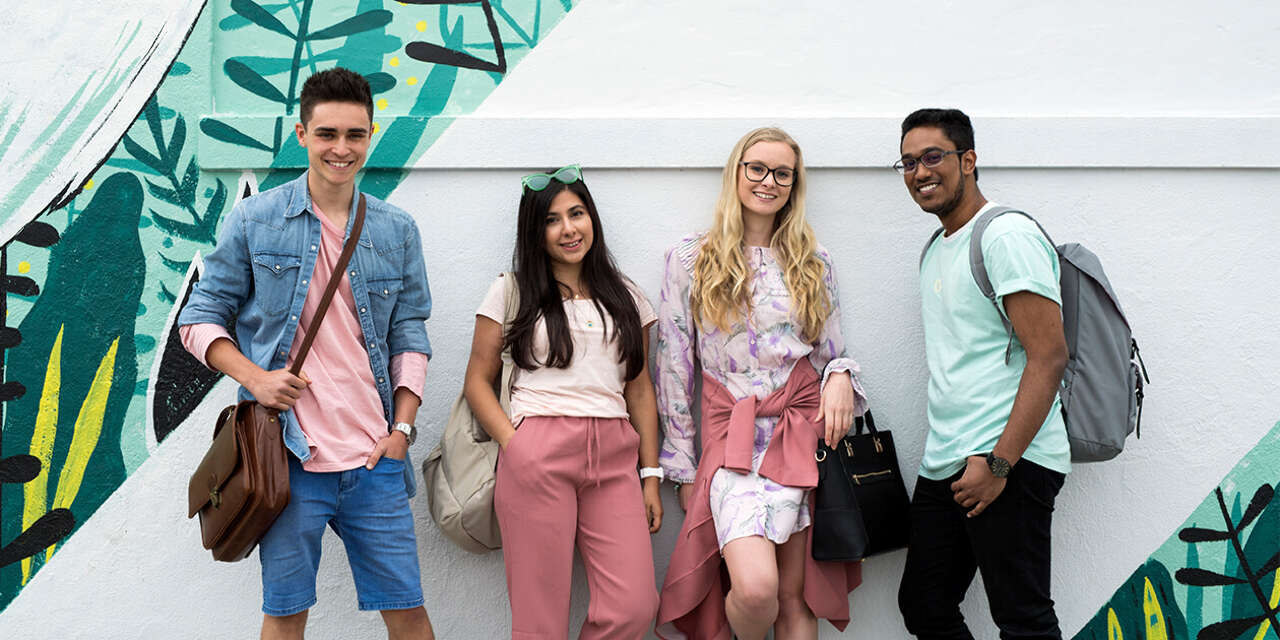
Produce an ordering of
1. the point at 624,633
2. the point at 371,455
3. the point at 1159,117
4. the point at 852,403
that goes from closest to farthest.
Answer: the point at 371,455 → the point at 624,633 → the point at 852,403 → the point at 1159,117

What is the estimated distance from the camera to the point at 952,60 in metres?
3.70

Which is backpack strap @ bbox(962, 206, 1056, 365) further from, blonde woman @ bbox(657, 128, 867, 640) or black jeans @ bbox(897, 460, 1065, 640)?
blonde woman @ bbox(657, 128, 867, 640)

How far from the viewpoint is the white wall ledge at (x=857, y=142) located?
3.60m

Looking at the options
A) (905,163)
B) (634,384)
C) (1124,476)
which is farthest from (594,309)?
(1124,476)

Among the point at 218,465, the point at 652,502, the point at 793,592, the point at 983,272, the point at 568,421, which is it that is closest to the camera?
the point at 218,465

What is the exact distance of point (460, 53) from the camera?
3.65m

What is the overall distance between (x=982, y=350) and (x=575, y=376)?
4.37 ft

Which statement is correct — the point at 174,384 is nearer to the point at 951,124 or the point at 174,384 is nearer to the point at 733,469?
the point at 733,469

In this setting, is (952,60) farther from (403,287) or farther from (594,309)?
(403,287)

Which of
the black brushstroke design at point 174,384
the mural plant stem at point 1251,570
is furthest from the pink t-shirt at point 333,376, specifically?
the mural plant stem at point 1251,570

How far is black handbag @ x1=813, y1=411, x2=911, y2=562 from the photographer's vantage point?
10.5ft

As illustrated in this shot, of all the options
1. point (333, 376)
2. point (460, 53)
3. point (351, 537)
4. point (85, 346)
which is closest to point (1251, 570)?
point (351, 537)

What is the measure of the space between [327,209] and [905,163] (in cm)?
189

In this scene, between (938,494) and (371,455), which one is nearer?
(371,455)
